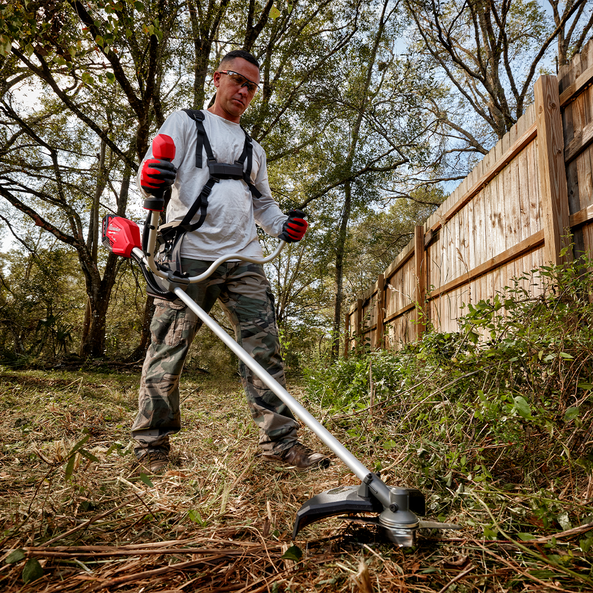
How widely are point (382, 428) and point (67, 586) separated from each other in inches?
66.3

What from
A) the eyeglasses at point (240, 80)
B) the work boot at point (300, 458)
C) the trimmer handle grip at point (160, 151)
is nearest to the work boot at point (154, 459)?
the work boot at point (300, 458)

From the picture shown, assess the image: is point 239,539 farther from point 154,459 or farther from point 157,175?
point 157,175

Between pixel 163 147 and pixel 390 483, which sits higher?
pixel 163 147

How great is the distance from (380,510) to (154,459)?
1.44 m

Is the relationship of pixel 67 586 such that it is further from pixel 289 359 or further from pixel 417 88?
pixel 417 88

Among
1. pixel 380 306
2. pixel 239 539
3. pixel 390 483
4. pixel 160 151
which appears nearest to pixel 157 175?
pixel 160 151

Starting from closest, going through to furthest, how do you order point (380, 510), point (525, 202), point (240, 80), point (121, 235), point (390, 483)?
point (380, 510), point (390, 483), point (121, 235), point (240, 80), point (525, 202)

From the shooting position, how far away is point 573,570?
3.57 ft

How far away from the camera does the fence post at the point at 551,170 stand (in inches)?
106

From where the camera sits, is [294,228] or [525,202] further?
[525,202]

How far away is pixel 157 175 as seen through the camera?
1789mm

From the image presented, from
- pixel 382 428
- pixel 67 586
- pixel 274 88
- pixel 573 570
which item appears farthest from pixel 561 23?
pixel 67 586

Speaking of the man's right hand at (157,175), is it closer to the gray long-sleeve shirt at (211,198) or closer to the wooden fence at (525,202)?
the gray long-sleeve shirt at (211,198)

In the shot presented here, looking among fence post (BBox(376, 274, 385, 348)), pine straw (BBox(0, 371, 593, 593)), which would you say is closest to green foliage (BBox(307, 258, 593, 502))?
pine straw (BBox(0, 371, 593, 593))
